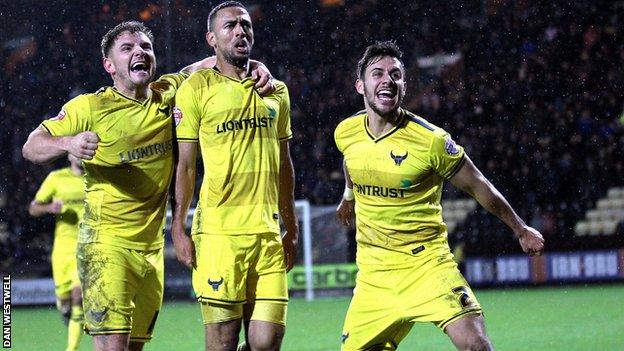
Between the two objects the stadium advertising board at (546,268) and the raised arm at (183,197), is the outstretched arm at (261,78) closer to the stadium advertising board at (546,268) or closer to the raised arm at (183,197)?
the raised arm at (183,197)

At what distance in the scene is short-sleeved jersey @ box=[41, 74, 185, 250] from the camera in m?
5.99

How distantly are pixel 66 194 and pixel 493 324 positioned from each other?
4.85 metres

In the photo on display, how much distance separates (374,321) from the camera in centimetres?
571

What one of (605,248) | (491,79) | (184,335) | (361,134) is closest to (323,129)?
(491,79)

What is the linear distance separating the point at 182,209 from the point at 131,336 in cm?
105

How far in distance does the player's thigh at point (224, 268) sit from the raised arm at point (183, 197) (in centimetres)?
8

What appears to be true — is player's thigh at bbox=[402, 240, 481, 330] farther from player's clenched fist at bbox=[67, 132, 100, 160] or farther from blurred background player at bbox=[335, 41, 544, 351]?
player's clenched fist at bbox=[67, 132, 100, 160]

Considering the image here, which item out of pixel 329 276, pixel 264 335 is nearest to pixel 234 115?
pixel 264 335

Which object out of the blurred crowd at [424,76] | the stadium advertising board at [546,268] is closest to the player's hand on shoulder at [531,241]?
the stadium advertising board at [546,268]

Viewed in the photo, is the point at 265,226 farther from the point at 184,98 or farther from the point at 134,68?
the point at 134,68

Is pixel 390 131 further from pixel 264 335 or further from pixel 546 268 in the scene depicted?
pixel 546 268

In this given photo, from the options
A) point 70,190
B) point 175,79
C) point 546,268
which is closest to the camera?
point 175,79

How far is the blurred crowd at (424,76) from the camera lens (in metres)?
20.0

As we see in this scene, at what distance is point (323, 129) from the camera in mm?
22078
